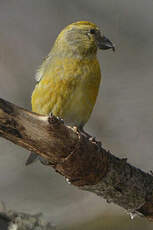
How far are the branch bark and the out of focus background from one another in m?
1.46

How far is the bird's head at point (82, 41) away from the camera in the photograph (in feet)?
18.1

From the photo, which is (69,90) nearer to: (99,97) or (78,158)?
(78,158)

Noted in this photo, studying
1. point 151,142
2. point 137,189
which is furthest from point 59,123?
point 151,142

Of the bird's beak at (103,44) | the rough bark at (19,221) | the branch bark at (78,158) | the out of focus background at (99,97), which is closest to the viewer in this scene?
the branch bark at (78,158)

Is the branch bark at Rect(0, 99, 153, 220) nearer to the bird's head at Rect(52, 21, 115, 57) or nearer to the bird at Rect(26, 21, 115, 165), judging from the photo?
the bird at Rect(26, 21, 115, 165)

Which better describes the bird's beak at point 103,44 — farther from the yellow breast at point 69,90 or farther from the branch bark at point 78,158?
the branch bark at point 78,158

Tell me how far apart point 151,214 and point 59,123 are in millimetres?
1412

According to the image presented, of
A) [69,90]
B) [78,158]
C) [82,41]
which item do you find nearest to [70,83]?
[69,90]

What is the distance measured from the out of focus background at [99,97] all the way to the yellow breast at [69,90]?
1.47 metres

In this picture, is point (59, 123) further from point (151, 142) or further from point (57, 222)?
point (151, 142)

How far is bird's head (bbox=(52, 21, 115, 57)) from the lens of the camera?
18.1 ft

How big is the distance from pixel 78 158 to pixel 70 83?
1.16 m

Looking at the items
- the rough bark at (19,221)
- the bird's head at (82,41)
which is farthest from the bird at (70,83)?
the rough bark at (19,221)

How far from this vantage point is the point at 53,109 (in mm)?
5207
